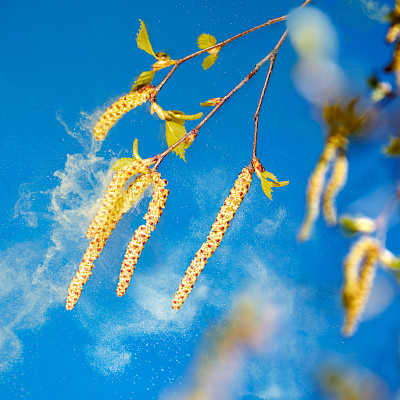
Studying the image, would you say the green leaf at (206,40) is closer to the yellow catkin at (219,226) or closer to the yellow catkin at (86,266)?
the yellow catkin at (219,226)

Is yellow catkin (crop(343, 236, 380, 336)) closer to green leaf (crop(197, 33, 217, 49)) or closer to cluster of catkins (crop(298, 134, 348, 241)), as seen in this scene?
cluster of catkins (crop(298, 134, 348, 241))

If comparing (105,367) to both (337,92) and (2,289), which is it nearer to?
(2,289)

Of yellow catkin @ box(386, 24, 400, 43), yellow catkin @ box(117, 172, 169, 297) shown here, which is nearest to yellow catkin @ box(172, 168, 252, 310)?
yellow catkin @ box(117, 172, 169, 297)

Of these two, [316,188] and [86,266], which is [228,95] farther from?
[86,266]

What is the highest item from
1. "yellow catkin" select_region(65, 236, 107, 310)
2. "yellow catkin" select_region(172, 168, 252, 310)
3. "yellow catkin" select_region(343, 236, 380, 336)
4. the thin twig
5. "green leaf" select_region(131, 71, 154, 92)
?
"green leaf" select_region(131, 71, 154, 92)

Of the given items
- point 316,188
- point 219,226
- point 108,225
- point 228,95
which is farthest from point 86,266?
point 316,188

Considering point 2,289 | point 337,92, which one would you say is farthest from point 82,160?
point 337,92
